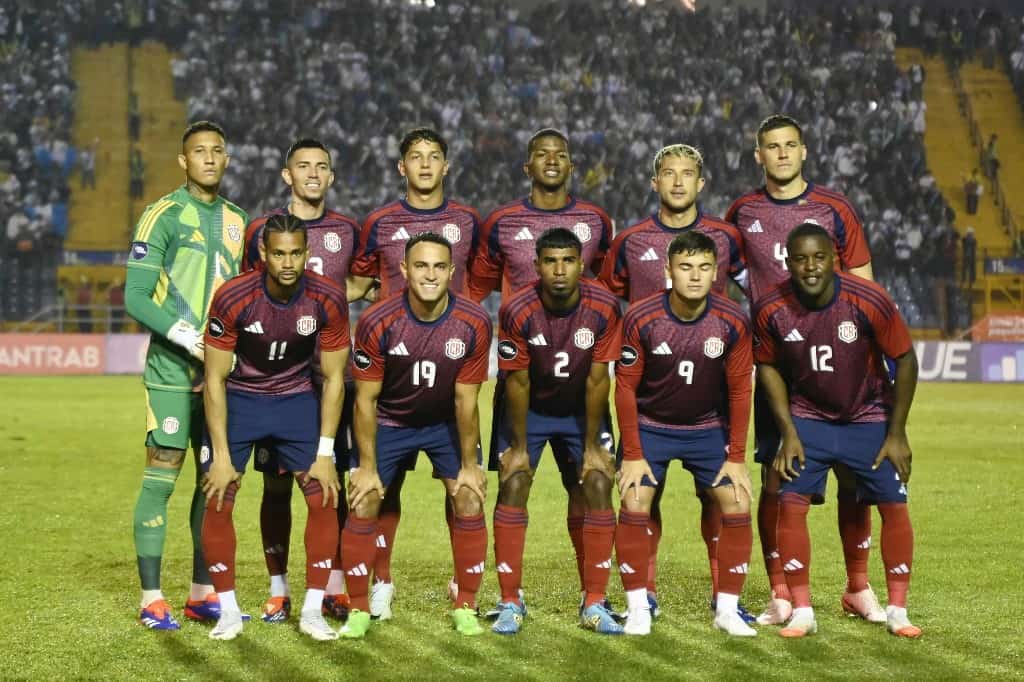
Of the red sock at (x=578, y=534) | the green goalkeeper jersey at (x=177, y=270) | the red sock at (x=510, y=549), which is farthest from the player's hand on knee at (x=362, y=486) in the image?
the red sock at (x=578, y=534)

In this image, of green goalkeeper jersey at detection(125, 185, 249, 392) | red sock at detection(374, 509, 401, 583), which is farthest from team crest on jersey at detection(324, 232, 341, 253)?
red sock at detection(374, 509, 401, 583)

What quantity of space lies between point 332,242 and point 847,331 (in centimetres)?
260

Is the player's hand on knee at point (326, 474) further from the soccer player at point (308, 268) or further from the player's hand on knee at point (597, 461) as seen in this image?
the player's hand on knee at point (597, 461)

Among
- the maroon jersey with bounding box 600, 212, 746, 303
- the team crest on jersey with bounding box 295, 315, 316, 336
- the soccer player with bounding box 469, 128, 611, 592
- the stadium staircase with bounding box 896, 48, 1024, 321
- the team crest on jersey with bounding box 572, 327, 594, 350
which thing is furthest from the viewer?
the stadium staircase with bounding box 896, 48, 1024, 321

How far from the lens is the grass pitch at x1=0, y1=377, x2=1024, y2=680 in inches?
208

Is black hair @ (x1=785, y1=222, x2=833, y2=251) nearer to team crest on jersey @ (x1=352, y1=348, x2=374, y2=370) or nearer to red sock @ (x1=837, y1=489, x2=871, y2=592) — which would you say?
red sock @ (x1=837, y1=489, x2=871, y2=592)

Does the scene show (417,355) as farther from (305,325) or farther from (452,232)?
(452,232)

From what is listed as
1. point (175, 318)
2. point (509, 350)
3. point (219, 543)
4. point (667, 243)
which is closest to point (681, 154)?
point (667, 243)

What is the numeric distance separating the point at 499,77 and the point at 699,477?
2889cm

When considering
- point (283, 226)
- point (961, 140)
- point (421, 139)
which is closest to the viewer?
point (283, 226)

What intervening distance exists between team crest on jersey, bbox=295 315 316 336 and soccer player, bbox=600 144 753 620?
1584 mm

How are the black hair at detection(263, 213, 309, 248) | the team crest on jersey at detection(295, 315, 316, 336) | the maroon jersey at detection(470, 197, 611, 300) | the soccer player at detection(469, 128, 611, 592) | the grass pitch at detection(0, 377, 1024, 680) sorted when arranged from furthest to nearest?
the maroon jersey at detection(470, 197, 611, 300)
the soccer player at detection(469, 128, 611, 592)
the team crest on jersey at detection(295, 315, 316, 336)
the black hair at detection(263, 213, 309, 248)
the grass pitch at detection(0, 377, 1024, 680)

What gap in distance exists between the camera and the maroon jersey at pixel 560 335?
20.1ft

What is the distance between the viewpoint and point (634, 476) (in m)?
6.06
